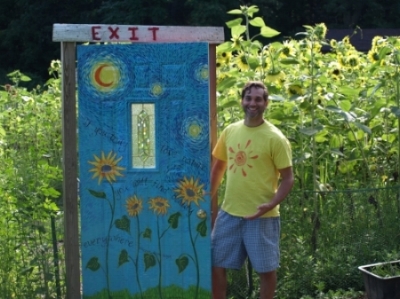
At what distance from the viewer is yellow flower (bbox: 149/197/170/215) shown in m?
6.13

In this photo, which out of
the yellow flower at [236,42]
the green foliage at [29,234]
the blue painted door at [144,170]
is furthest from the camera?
the yellow flower at [236,42]

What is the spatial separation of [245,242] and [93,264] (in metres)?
1.02

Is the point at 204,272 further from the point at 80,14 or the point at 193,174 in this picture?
the point at 80,14

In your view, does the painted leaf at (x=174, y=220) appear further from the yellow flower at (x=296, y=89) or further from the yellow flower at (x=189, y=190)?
the yellow flower at (x=296, y=89)

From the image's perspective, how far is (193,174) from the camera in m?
6.12

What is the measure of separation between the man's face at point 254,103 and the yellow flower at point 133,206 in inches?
36.2

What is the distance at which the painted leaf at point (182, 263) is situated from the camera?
6207 millimetres

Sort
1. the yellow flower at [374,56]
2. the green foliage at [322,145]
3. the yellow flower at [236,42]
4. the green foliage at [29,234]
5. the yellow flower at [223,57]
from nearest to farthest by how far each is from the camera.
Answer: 1. the green foliage at [29,234]
2. the green foliage at [322,145]
3. the yellow flower at [236,42]
4. the yellow flower at [223,57]
5. the yellow flower at [374,56]

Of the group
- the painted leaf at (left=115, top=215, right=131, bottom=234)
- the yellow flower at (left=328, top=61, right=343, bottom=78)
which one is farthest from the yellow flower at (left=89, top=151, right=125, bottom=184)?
the yellow flower at (left=328, top=61, right=343, bottom=78)

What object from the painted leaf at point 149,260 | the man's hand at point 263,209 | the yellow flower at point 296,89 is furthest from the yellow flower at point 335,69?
the painted leaf at point 149,260

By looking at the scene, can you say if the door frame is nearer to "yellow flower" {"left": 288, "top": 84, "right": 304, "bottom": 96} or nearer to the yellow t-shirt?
the yellow t-shirt

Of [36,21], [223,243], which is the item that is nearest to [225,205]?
[223,243]

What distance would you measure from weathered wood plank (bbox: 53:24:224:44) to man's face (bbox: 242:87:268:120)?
455 mm

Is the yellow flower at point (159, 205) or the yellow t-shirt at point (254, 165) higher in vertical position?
the yellow t-shirt at point (254, 165)
